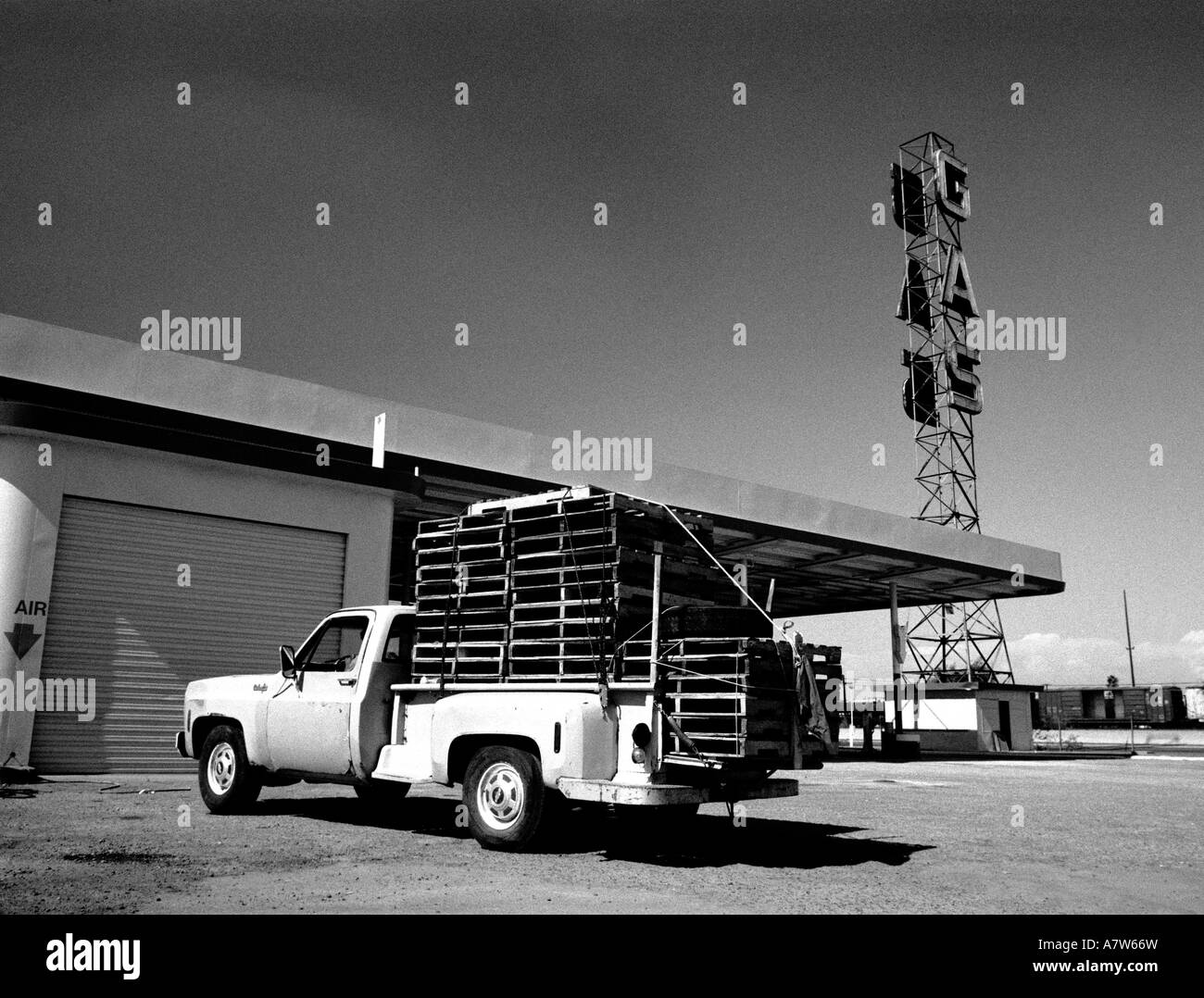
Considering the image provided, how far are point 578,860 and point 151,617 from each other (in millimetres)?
9698

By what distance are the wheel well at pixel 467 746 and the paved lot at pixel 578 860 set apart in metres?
0.63

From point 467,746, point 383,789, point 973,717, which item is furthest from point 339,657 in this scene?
point 973,717

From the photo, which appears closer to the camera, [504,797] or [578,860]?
[578,860]

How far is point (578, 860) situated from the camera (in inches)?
332

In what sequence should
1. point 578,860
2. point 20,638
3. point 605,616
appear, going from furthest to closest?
point 20,638 < point 605,616 < point 578,860

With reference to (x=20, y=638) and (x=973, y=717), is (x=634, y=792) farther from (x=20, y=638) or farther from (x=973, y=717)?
(x=973, y=717)

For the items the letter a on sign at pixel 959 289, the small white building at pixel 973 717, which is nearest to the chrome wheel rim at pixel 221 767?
the small white building at pixel 973 717

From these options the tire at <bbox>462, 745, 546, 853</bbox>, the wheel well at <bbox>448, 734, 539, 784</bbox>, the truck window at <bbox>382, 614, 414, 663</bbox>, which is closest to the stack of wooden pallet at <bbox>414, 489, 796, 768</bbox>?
the truck window at <bbox>382, 614, 414, 663</bbox>

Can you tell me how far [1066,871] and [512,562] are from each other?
17.3 ft

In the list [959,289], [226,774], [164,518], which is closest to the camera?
[226,774]

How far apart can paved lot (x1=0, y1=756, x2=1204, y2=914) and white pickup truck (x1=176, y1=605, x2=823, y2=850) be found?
0.45m

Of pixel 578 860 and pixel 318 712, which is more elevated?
pixel 318 712

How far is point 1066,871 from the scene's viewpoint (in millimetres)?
8578
